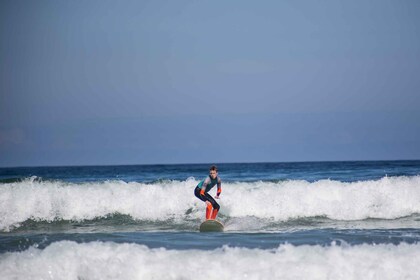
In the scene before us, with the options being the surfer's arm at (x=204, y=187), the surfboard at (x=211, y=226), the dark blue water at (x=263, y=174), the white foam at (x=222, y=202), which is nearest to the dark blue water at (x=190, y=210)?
the white foam at (x=222, y=202)

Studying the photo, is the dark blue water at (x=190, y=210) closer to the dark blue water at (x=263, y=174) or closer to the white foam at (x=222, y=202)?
the white foam at (x=222, y=202)

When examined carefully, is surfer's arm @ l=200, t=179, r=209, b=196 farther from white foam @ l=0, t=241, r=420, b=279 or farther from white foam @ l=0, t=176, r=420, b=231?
white foam @ l=0, t=241, r=420, b=279

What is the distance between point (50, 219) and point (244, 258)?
12375 millimetres

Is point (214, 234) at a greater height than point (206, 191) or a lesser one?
lesser

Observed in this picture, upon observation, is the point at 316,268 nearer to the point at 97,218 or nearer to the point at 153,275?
the point at 153,275

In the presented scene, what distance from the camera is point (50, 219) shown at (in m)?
21.3

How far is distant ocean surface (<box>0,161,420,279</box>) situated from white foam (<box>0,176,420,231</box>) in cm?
4

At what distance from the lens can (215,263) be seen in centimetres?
1124

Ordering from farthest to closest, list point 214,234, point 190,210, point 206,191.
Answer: point 190,210
point 206,191
point 214,234

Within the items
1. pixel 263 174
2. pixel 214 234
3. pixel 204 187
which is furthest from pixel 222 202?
pixel 263 174

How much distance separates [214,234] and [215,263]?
174 inches

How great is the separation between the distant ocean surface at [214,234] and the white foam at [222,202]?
44 millimetres

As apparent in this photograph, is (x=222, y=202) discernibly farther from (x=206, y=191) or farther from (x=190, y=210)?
(x=206, y=191)

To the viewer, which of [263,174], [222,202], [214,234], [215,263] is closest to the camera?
[215,263]
